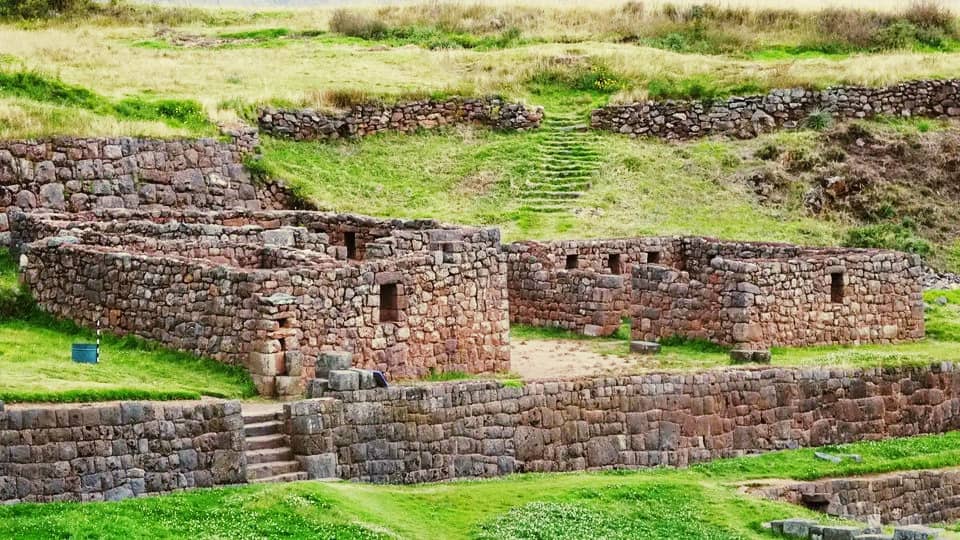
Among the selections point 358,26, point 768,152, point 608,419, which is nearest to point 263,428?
point 608,419

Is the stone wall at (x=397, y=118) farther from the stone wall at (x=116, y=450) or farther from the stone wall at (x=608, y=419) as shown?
the stone wall at (x=116, y=450)

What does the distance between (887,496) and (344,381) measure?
8.63m

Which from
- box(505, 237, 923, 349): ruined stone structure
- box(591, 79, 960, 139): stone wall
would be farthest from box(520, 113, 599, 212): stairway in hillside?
box(505, 237, 923, 349): ruined stone structure

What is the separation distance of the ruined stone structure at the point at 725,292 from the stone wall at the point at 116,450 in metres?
12.5

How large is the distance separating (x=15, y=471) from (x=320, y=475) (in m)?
4.44

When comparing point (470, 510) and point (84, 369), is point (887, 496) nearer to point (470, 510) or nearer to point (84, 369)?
point (470, 510)

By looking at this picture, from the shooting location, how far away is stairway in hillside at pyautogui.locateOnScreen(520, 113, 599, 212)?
162ft

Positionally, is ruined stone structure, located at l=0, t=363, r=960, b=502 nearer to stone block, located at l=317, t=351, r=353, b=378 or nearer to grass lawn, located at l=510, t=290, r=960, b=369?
grass lawn, located at l=510, t=290, r=960, b=369

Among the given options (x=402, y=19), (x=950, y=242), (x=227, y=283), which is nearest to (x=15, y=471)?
(x=227, y=283)

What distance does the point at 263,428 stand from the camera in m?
29.4

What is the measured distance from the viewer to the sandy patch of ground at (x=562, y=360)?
118 feet

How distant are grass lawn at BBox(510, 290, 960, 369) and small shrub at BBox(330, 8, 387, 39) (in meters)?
26.3

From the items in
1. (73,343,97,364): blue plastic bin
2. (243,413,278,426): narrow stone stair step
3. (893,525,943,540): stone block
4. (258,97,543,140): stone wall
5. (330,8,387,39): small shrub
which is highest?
(330,8,387,39): small shrub

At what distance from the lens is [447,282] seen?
35281mm
